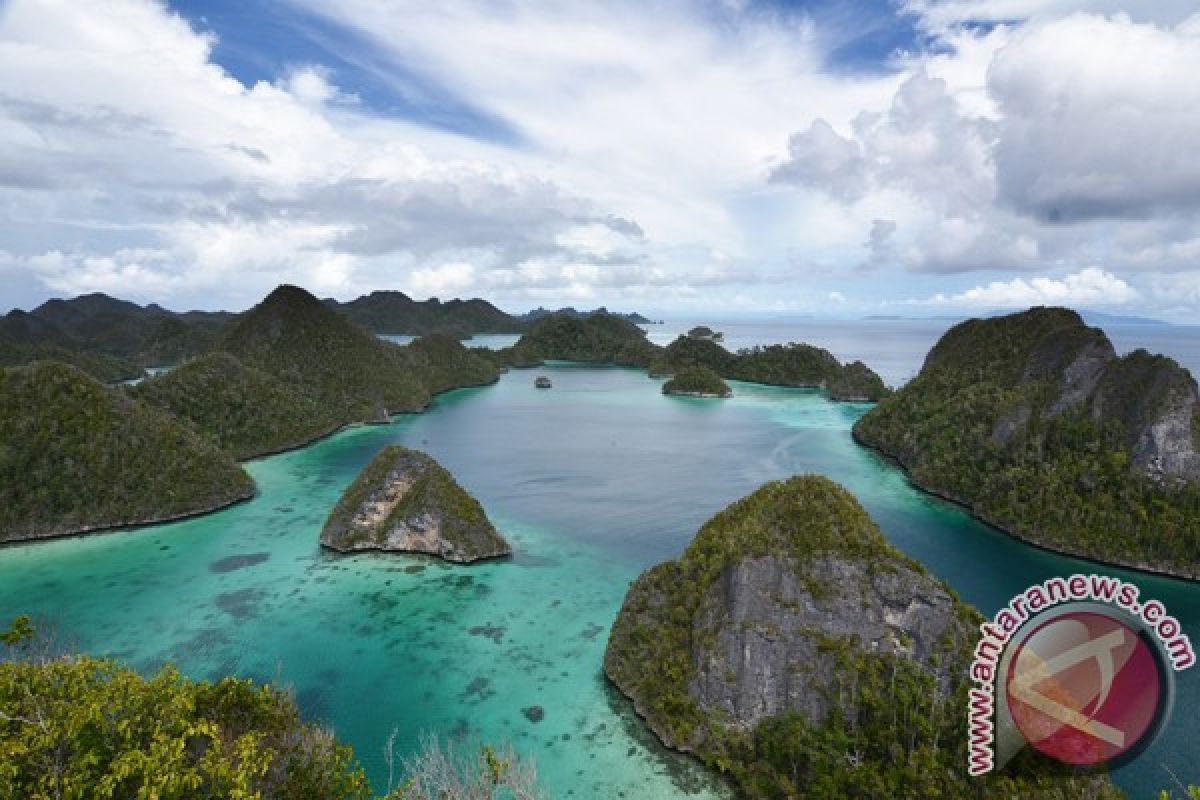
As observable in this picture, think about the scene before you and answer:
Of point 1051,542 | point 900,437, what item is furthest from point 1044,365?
point 1051,542

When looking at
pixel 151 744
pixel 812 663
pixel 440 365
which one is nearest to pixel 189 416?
pixel 151 744

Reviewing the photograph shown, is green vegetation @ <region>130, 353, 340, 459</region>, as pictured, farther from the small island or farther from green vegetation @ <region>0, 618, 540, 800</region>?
the small island

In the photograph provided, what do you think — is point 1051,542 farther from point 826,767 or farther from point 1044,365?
point 826,767

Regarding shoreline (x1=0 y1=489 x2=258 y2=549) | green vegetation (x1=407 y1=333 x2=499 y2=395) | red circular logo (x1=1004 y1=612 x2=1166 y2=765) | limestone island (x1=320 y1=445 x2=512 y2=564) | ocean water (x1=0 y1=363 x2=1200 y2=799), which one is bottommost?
ocean water (x1=0 y1=363 x2=1200 y2=799)

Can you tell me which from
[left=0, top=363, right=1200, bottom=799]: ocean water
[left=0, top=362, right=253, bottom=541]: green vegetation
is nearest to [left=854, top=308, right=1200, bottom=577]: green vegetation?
[left=0, top=363, right=1200, bottom=799]: ocean water

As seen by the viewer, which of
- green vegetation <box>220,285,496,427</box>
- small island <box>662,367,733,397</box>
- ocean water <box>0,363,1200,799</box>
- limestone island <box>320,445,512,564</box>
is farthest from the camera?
small island <box>662,367,733,397</box>

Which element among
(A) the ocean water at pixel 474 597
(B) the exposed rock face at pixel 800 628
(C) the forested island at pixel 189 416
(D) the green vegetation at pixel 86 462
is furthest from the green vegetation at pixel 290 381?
(B) the exposed rock face at pixel 800 628
